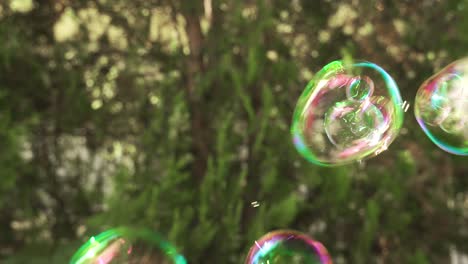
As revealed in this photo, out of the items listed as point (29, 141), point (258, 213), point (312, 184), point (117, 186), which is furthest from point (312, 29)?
point (29, 141)

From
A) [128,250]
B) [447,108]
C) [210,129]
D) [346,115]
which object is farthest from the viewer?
[210,129]

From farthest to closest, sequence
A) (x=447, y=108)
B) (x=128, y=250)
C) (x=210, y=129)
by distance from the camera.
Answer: (x=210, y=129) < (x=447, y=108) < (x=128, y=250)

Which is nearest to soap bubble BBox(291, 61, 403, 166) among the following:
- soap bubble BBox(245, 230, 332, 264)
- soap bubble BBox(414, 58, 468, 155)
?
soap bubble BBox(414, 58, 468, 155)

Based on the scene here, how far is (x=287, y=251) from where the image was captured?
7.50ft

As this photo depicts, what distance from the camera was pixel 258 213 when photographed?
2928 mm

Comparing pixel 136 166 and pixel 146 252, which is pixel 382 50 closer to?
→ pixel 136 166

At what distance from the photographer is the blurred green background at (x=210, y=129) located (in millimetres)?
3018

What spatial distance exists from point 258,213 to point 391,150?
1067 mm

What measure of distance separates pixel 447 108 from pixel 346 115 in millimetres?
448

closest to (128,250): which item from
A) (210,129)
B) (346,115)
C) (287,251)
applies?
(287,251)

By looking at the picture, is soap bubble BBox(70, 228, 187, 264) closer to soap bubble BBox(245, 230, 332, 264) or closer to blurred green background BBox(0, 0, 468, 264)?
soap bubble BBox(245, 230, 332, 264)

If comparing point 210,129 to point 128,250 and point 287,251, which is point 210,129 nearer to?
point 287,251

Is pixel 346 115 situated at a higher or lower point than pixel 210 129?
higher

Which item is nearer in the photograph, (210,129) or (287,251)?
(287,251)
